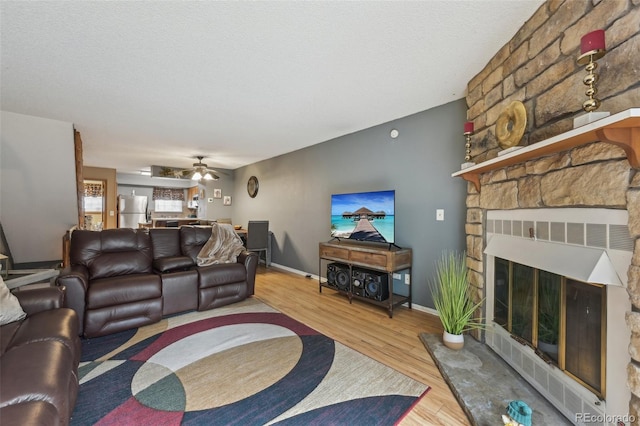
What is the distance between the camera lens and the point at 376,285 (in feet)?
10.4

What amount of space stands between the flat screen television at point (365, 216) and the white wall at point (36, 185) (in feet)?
11.7

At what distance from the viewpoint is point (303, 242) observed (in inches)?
194

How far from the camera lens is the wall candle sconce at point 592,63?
A: 1.16m

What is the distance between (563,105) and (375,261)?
2121 millimetres

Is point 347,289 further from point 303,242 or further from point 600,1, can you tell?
A: point 600,1

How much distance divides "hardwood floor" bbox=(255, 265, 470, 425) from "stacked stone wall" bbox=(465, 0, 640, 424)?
0.75 meters

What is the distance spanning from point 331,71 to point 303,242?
10.6 feet

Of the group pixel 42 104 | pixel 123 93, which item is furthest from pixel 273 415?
pixel 42 104

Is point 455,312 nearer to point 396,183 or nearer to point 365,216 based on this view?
point 365,216

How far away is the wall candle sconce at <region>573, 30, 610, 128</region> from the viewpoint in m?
1.16

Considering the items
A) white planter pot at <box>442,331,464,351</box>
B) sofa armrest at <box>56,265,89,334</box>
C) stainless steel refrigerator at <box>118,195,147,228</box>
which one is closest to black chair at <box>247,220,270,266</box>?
sofa armrest at <box>56,265,89,334</box>

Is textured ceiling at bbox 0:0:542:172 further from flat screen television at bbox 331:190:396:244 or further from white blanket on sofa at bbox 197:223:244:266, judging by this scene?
white blanket on sofa at bbox 197:223:244:266

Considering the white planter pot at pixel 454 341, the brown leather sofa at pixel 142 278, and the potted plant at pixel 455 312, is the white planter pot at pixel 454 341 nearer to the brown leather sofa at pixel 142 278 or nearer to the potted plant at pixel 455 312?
the potted plant at pixel 455 312

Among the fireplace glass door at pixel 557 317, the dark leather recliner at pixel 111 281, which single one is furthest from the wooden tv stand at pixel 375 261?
the dark leather recliner at pixel 111 281
